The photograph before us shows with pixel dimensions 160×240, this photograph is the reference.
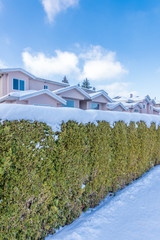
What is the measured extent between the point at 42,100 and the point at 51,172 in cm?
1264

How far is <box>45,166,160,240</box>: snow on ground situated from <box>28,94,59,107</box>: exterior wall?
1187cm

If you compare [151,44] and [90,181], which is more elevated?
[151,44]

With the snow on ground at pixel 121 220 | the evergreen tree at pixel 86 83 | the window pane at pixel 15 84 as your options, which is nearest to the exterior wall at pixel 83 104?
the window pane at pixel 15 84

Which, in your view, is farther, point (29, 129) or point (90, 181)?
point (90, 181)

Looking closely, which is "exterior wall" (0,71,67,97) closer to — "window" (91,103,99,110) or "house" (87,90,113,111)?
"house" (87,90,113,111)

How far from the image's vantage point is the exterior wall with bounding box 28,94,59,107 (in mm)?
13859

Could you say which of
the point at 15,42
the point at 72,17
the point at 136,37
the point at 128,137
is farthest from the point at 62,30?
the point at 128,137

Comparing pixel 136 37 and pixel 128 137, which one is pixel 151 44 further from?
pixel 128 137

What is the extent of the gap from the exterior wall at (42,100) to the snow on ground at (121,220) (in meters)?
11.9

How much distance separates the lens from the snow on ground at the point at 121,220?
2.44m

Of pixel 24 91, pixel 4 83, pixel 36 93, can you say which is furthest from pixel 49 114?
pixel 4 83

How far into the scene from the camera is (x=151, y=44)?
624 inches

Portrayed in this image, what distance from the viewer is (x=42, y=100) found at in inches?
567

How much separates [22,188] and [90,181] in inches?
66.0
